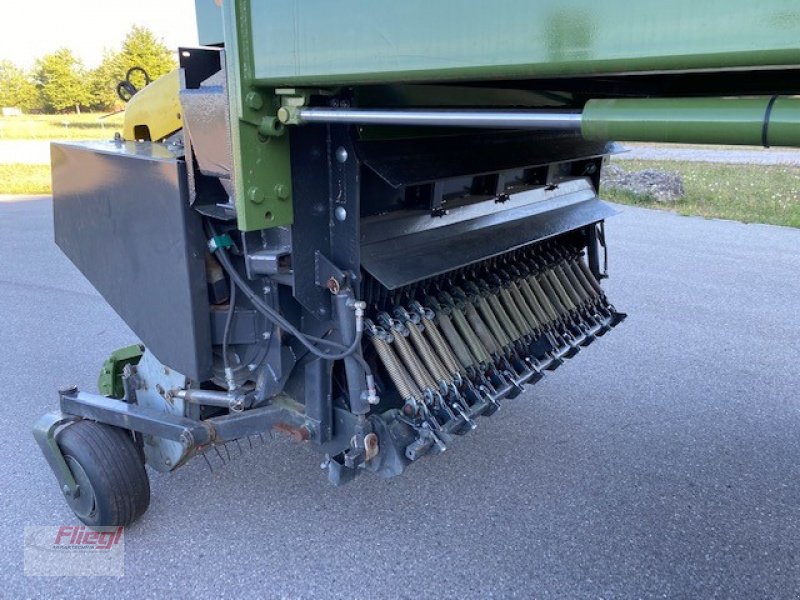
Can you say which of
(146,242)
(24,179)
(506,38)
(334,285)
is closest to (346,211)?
(334,285)

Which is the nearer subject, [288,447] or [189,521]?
[189,521]

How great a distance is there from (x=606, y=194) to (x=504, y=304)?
318 inches

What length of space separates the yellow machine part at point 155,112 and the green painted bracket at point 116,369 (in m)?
0.91

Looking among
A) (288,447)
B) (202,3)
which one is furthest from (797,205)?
(202,3)

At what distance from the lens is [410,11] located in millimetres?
1308

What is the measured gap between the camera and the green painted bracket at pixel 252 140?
5.40ft

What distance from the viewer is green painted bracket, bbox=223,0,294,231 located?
1.65 m

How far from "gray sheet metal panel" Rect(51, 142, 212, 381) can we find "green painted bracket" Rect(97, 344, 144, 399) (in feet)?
1.65

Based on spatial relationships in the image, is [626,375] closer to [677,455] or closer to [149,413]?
[677,455]

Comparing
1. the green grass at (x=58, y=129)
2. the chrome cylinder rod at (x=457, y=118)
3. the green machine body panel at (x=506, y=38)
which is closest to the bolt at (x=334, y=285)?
the chrome cylinder rod at (x=457, y=118)

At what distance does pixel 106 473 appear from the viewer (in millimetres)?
2422

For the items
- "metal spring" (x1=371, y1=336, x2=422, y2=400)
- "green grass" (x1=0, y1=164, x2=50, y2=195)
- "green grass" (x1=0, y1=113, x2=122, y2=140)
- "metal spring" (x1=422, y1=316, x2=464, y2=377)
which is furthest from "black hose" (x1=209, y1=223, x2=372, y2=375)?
"green grass" (x1=0, y1=113, x2=122, y2=140)

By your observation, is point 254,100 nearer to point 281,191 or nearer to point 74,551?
point 281,191

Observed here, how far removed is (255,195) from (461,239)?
92 centimetres
